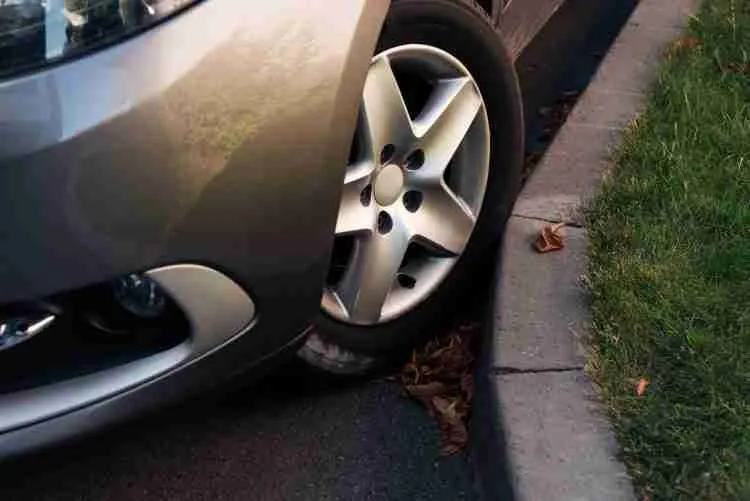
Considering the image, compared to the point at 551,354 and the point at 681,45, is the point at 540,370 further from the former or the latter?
the point at 681,45

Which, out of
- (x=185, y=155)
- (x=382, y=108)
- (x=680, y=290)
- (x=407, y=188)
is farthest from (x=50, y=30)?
(x=680, y=290)

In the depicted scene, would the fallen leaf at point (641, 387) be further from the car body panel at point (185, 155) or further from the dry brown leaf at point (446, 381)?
the car body panel at point (185, 155)

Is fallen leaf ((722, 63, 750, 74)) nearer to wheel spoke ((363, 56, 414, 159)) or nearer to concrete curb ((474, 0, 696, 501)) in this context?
concrete curb ((474, 0, 696, 501))

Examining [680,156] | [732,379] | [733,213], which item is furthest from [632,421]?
[680,156]

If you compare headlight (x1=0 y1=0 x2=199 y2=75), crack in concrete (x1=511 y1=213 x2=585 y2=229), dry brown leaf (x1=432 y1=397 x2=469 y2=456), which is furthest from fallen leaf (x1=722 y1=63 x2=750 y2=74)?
headlight (x1=0 y1=0 x2=199 y2=75)

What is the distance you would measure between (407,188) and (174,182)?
83cm

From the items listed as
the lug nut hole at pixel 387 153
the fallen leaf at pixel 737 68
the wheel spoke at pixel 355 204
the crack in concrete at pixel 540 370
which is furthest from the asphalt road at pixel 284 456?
the fallen leaf at pixel 737 68

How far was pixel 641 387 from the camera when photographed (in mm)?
2504

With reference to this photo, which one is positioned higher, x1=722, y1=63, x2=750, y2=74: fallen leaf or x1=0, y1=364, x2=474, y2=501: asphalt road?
x1=722, y1=63, x2=750, y2=74: fallen leaf

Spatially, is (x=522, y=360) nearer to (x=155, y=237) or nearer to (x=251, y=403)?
(x=251, y=403)

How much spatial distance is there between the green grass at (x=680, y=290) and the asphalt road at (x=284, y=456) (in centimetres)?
44

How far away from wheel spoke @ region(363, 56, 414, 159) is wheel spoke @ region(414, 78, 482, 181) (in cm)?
13

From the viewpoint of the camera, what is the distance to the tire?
2562 millimetres

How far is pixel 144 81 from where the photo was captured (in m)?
1.91
